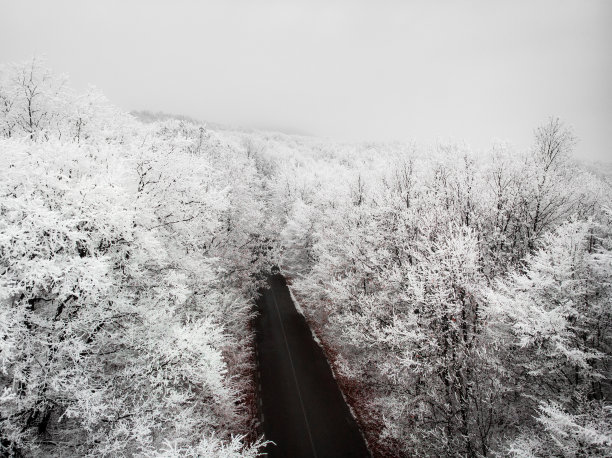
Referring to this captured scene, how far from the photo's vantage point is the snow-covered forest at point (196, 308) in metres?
7.59

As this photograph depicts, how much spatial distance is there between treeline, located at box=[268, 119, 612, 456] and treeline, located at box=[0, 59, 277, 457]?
7500mm

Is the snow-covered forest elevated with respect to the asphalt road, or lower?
elevated

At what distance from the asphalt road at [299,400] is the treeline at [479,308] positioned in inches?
44.8

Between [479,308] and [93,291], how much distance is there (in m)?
12.6

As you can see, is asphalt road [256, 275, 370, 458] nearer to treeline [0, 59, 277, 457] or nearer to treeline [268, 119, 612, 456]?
treeline [268, 119, 612, 456]

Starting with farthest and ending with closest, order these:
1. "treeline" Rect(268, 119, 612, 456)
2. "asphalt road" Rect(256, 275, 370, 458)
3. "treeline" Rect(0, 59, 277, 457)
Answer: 1. "asphalt road" Rect(256, 275, 370, 458)
2. "treeline" Rect(268, 119, 612, 456)
3. "treeline" Rect(0, 59, 277, 457)

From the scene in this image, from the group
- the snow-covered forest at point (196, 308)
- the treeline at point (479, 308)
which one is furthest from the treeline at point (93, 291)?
the treeline at point (479, 308)

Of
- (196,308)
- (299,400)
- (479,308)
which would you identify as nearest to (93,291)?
(196,308)

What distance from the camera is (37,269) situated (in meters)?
6.88

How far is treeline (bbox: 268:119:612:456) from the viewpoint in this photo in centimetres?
960

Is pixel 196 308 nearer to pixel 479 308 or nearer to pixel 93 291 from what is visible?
pixel 93 291

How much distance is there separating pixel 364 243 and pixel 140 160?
514 inches

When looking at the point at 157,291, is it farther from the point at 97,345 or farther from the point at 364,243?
the point at 364,243

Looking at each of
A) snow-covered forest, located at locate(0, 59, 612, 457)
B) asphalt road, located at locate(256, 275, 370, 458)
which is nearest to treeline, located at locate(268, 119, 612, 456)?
snow-covered forest, located at locate(0, 59, 612, 457)
